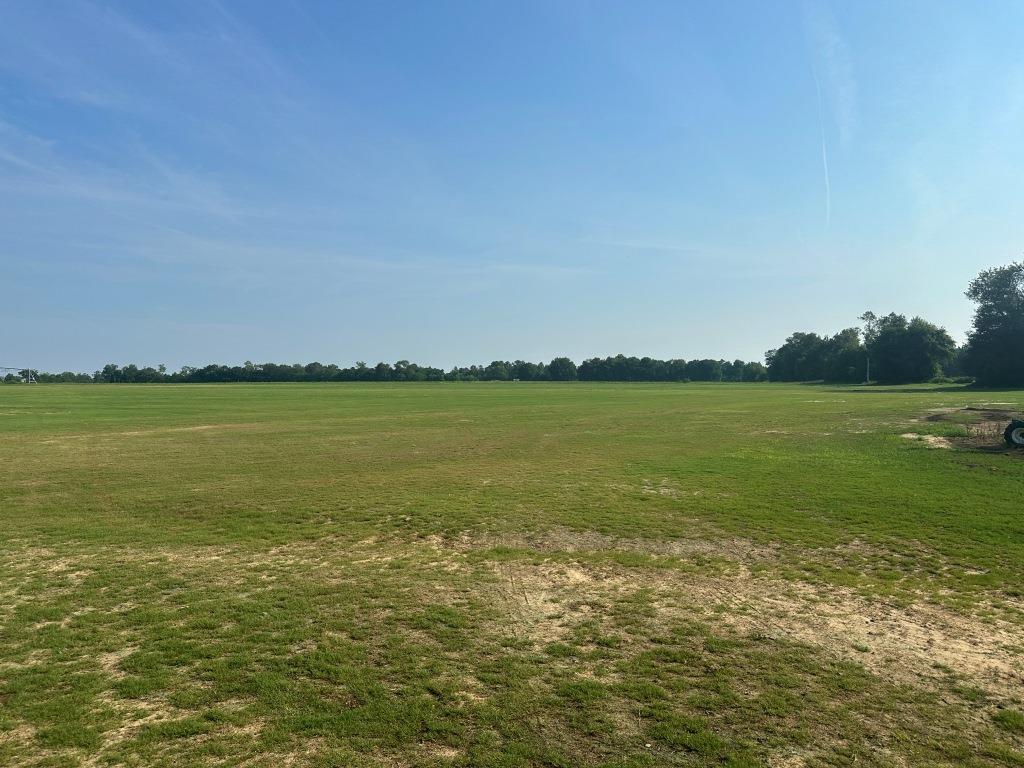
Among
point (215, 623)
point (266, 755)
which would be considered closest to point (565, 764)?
point (266, 755)

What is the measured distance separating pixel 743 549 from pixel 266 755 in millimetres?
9669

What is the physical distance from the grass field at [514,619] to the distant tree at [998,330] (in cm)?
9464

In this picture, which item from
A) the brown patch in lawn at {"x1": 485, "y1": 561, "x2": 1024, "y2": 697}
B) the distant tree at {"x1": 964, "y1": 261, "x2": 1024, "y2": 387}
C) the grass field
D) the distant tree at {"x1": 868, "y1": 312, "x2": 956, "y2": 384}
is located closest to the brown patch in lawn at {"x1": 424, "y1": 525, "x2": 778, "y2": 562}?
the grass field

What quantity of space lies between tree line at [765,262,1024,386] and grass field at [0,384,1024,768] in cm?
9615

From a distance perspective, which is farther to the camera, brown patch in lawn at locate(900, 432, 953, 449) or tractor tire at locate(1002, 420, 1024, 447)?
brown patch in lawn at locate(900, 432, 953, 449)

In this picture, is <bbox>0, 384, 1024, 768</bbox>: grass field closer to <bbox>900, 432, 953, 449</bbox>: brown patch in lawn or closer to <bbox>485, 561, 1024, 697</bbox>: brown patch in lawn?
<bbox>485, 561, 1024, 697</bbox>: brown patch in lawn

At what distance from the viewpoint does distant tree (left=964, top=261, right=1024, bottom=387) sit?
9075 cm

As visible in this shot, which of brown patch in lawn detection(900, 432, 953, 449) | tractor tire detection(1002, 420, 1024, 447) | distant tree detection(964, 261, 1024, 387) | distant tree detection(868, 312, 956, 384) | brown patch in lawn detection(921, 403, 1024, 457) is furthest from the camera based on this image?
distant tree detection(868, 312, 956, 384)

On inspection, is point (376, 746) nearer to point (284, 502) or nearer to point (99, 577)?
point (99, 577)

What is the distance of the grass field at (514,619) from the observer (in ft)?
18.1

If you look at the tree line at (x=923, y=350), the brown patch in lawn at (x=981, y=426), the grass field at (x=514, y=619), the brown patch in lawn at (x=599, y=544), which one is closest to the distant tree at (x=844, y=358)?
the tree line at (x=923, y=350)

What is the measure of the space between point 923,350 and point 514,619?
142576 millimetres

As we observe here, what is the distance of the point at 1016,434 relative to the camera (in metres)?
23.5

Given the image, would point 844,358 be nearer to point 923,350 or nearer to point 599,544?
point 923,350
